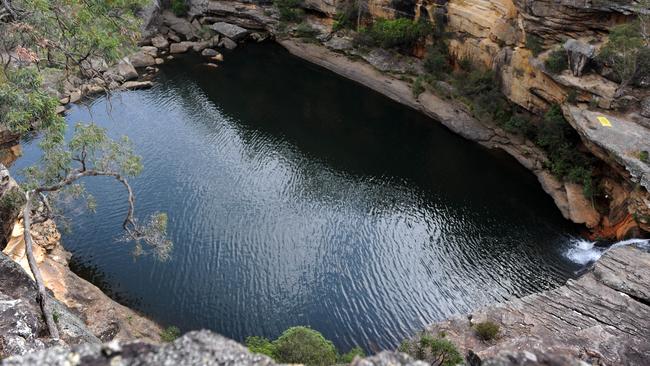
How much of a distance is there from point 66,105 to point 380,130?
21100mm

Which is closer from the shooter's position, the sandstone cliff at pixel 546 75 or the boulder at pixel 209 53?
the sandstone cliff at pixel 546 75

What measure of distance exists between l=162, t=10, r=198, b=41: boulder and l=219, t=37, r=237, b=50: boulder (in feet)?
8.57

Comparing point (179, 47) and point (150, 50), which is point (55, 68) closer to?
point (150, 50)

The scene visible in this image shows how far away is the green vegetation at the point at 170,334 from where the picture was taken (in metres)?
17.0

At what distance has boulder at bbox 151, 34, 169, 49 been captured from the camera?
4609cm

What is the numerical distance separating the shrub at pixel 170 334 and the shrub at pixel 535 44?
23.6 metres

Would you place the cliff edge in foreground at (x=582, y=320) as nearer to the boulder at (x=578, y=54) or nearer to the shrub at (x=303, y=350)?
the shrub at (x=303, y=350)

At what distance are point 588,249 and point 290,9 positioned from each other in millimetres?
33159

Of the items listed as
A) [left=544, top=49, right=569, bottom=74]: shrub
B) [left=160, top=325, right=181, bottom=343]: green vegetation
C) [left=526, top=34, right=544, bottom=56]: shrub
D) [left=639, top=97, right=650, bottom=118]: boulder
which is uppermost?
[left=526, top=34, right=544, bottom=56]: shrub

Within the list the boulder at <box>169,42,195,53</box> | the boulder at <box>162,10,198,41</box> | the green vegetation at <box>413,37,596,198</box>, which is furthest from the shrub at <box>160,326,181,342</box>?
the boulder at <box>162,10,198,41</box>

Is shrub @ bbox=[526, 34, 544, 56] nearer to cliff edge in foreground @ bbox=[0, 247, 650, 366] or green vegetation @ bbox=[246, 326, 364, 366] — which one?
cliff edge in foreground @ bbox=[0, 247, 650, 366]

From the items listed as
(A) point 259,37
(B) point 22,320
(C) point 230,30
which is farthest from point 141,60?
(B) point 22,320

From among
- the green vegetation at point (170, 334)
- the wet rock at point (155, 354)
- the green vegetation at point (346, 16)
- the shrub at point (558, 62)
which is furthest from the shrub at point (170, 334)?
the green vegetation at point (346, 16)

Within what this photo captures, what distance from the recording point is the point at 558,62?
87.6 ft
